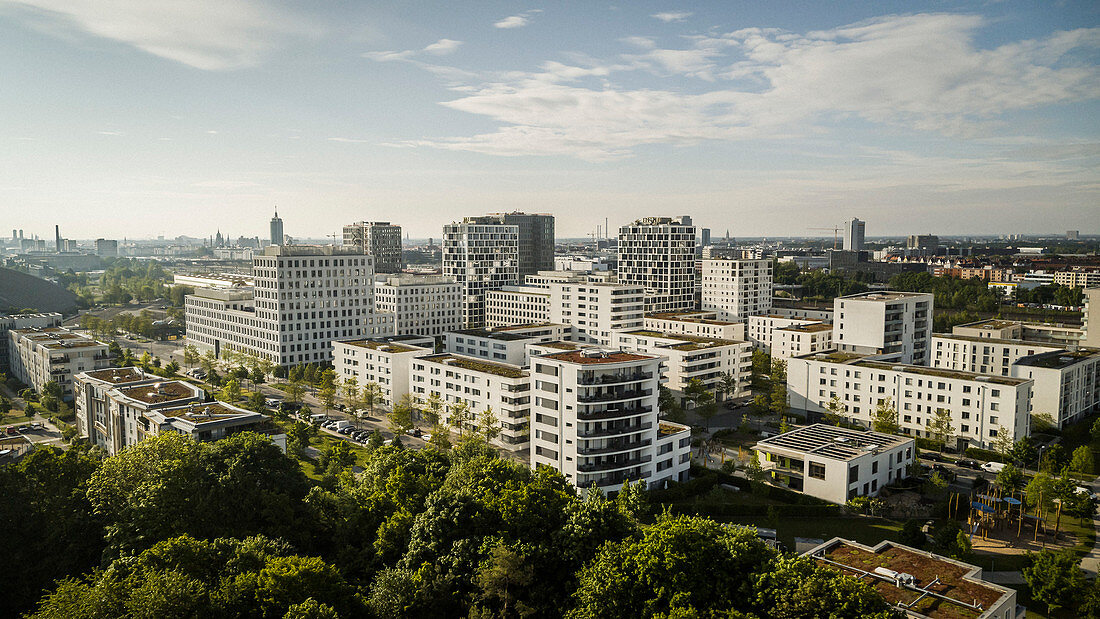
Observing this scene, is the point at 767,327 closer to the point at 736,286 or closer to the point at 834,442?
the point at 736,286

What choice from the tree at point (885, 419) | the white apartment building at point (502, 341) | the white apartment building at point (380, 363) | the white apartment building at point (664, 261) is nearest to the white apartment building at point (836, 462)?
the tree at point (885, 419)

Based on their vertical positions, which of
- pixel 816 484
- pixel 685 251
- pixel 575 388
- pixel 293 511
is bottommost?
pixel 816 484

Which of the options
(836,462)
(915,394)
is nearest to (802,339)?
(915,394)

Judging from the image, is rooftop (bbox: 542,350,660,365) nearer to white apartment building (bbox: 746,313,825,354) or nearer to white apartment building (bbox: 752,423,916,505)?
white apartment building (bbox: 752,423,916,505)

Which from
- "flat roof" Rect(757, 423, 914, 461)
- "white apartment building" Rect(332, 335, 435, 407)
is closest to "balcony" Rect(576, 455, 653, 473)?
"flat roof" Rect(757, 423, 914, 461)

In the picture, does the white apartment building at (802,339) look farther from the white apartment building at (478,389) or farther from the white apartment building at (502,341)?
the white apartment building at (478,389)

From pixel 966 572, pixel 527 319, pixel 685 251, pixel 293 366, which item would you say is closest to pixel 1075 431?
pixel 966 572

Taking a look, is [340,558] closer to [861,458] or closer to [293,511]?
[293,511]
